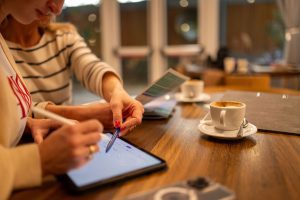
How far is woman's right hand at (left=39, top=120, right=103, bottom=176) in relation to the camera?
0.58 metres

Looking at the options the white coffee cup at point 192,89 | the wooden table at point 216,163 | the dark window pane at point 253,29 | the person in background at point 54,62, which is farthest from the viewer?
the dark window pane at point 253,29

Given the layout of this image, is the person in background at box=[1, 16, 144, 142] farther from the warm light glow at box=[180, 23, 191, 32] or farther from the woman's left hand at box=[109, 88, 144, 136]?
the warm light glow at box=[180, 23, 191, 32]

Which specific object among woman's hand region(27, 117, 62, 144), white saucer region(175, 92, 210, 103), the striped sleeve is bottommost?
white saucer region(175, 92, 210, 103)

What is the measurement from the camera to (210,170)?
66 centimetres

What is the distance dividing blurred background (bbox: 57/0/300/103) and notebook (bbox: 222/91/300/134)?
9.76 ft

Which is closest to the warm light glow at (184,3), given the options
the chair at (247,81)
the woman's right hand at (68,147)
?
the chair at (247,81)

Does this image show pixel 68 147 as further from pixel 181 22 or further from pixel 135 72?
pixel 135 72

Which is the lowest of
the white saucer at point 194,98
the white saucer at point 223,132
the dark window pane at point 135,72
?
the dark window pane at point 135,72

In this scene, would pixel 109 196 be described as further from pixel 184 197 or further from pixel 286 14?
pixel 286 14

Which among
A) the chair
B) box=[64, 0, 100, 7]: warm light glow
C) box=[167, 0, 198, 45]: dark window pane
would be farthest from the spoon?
box=[64, 0, 100, 7]: warm light glow

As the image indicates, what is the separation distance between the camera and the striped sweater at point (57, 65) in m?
1.28

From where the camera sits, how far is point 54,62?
4.45ft

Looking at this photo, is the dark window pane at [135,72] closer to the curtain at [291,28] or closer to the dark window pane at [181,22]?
the dark window pane at [181,22]

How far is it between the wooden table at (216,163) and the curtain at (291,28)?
261cm
